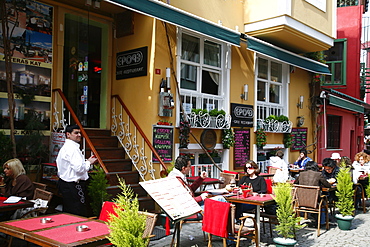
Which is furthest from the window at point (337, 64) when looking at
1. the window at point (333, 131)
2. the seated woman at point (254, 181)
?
the seated woman at point (254, 181)

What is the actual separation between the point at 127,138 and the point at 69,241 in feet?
16.4

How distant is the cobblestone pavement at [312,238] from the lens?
20.9ft

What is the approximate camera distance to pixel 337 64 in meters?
16.8

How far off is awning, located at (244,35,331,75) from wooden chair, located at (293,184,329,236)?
407 centimetres

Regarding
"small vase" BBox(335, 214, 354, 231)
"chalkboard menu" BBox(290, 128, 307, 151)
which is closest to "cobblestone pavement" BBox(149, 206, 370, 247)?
"small vase" BBox(335, 214, 354, 231)

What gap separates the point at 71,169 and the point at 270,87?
25.9 ft

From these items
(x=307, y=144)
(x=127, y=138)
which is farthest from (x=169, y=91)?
(x=307, y=144)

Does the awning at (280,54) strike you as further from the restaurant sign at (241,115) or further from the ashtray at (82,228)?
the ashtray at (82,228)

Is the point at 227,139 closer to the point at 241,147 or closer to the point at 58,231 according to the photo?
the point at 241,147

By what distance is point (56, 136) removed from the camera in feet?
25.0

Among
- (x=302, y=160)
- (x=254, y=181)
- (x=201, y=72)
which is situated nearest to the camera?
(x=254, y=181)

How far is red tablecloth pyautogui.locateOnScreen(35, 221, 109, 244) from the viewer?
353 cm

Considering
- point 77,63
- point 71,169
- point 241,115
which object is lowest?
point 71,169

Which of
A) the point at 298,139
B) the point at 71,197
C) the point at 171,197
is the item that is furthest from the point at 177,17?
the point at 298,139
